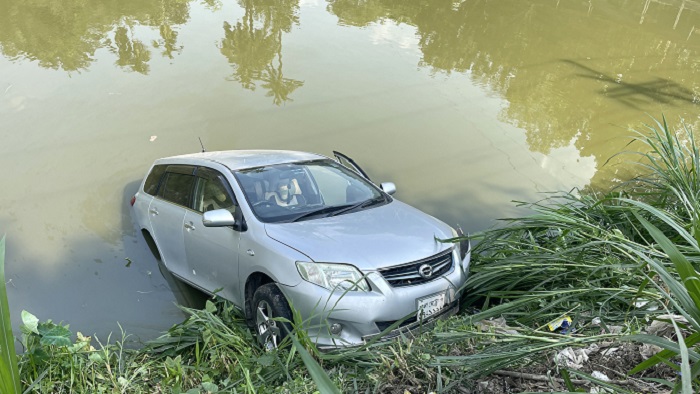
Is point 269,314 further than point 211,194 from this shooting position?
No

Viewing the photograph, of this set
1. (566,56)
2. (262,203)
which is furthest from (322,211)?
(566,56)

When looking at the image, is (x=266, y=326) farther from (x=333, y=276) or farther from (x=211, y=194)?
(x=211, y=194)

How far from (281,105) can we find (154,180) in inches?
192

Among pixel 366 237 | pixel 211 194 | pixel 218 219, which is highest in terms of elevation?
pixel 366 237

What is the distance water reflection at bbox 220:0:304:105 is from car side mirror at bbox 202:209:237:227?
21.4 feet

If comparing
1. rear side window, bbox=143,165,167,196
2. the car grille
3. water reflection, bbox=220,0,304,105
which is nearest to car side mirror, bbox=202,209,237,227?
the car grille

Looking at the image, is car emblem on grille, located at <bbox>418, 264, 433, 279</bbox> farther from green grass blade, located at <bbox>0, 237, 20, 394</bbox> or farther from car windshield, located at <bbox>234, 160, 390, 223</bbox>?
green grass blade, located at <bbox>0, 237, 20, 394</bbox>

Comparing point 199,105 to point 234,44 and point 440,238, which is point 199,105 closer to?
point 234,44

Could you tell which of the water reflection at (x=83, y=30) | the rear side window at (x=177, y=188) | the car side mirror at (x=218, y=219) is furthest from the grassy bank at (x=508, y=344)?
the water reflection at (x=83, y=30)

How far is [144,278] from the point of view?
607 cm

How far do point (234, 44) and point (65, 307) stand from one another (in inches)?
399

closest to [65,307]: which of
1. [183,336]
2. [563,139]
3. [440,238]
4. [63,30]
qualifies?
[183,336]

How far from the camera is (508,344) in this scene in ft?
10.7

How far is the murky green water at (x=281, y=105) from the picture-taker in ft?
22.4
